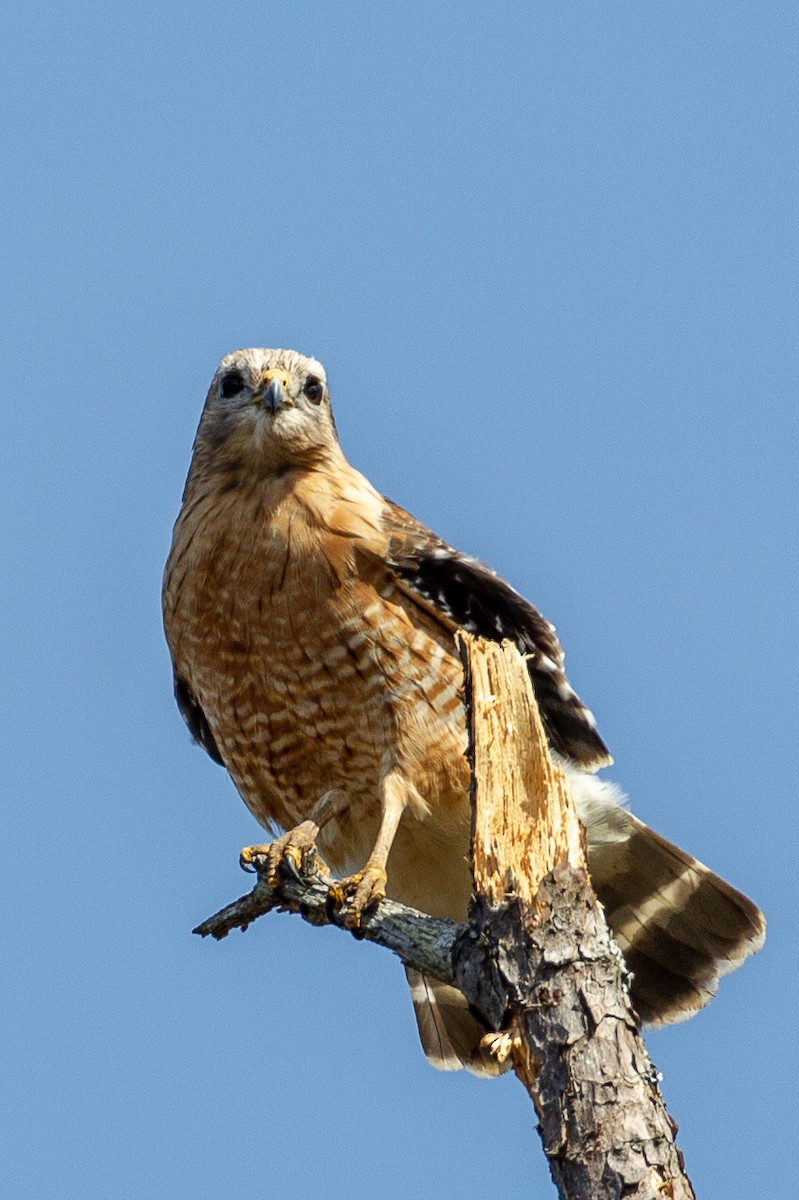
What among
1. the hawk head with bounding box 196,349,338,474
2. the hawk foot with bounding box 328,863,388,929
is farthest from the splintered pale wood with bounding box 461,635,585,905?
the hawk head with bounding box 196,349,338,474

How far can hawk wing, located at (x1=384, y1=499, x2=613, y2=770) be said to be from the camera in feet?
24.4

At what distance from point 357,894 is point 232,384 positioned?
304cm

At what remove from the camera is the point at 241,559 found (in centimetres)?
745

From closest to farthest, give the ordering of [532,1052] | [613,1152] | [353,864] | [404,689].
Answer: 1. [613,1152]
2. [532,1052]
3. [404,689]
4. [353,864]

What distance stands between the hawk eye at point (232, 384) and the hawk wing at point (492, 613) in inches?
43.5

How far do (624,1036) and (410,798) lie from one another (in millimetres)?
2507

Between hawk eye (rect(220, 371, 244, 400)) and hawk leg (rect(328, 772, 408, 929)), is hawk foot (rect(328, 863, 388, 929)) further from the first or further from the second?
hawk eye (rect(220, 371, 244, 400))

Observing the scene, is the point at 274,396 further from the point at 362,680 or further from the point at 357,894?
the point at 357,894

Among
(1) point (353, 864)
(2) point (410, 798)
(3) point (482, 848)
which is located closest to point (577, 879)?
(3) point (482, 848)

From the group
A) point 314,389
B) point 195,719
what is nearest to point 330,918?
point 195,719

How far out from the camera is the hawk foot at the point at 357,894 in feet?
20.0

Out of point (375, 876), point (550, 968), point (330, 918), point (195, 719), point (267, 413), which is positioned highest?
point (267, 413)

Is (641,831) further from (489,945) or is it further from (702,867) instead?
(489,945)

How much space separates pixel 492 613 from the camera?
759cm
